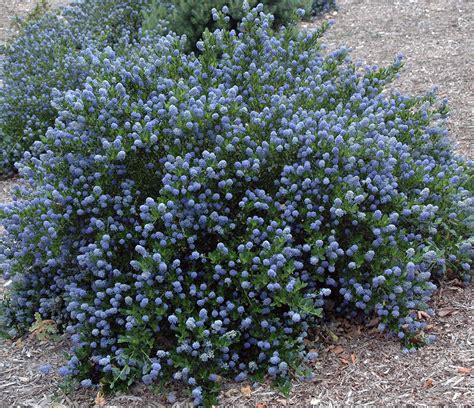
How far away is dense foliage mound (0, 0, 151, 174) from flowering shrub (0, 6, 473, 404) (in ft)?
7.40

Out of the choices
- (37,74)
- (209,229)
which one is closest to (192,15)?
(37,74)

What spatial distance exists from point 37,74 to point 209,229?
13.0 feet

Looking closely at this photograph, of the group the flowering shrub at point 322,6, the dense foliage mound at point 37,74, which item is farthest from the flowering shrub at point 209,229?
the flowering shrub at point 322,6

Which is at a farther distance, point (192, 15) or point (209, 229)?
point (192, 15)

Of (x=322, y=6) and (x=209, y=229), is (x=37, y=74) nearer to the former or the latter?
(x=209, y=229)

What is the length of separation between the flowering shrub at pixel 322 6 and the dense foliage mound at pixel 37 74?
375cm

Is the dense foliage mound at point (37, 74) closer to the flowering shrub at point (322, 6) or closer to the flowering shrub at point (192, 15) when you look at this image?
the flowering shrub at point (192, 15)

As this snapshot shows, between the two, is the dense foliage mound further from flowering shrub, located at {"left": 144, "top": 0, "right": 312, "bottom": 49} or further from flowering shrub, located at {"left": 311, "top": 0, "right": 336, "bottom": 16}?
flowering shrub, located at {"left": 311, "top": 0, "right": 336, "bottom": 16}

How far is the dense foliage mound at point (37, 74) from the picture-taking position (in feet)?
19.2

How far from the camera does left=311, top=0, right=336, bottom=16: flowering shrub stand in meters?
9.67

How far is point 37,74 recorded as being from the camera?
6340mm

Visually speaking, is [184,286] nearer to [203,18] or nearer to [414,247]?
Answer: [414,247]

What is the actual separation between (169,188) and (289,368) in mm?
1178

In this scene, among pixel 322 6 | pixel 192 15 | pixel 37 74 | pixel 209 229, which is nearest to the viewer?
pixel 209 229
